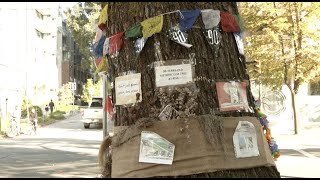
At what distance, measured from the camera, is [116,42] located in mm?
3068

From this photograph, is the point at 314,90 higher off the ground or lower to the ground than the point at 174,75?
higher

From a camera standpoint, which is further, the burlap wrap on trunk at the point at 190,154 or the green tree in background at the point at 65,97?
the green tree in background at the point at 65,97

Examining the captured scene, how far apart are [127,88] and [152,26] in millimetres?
420

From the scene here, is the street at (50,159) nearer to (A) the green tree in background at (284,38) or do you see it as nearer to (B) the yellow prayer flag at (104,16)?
(B) the yellow prayer flag at (104,16)

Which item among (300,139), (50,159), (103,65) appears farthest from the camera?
(300,139)

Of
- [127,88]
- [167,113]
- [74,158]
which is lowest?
[74,158]

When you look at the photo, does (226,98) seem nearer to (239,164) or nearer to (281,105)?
(239,164)

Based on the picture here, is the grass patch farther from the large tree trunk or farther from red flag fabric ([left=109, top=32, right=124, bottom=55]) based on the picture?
the large tree trunk

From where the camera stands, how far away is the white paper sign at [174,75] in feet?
9.26

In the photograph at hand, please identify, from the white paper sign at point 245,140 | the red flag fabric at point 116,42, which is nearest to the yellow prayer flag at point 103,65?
the red flag fabric at point 116,42

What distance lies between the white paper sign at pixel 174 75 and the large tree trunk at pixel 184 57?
0.16ft

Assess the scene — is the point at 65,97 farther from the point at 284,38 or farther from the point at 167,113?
the point at 167,113

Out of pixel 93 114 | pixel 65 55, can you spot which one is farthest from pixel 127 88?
pixel 65 55

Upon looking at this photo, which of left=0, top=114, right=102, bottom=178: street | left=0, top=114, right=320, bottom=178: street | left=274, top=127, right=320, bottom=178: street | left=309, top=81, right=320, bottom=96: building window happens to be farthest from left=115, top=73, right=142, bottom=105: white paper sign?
left=309, top=81, right=320, bottom=96: building window
